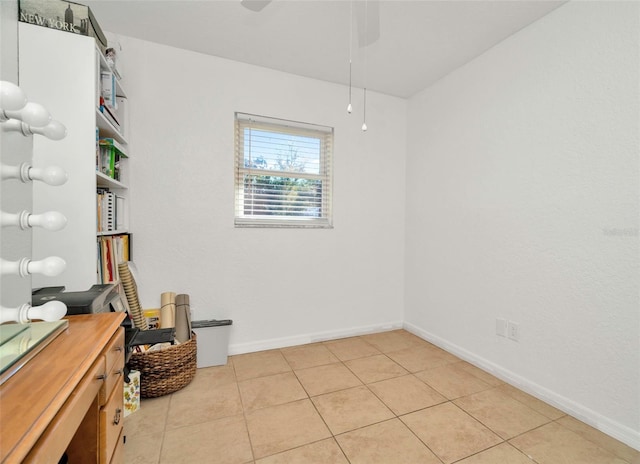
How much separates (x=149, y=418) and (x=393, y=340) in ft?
6.71

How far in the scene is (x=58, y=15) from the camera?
1.42 metres

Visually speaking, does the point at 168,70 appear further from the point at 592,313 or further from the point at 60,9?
the point at 592,313

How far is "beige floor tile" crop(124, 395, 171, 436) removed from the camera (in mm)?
1537

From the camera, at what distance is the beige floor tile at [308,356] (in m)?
2.32

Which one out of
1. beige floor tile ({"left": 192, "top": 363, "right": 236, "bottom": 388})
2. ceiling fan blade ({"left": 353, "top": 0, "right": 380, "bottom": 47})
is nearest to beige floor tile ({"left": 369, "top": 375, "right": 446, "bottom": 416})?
beige floor tile ({"left": 192, "top": 363, "right": 236, "bottom": 388})

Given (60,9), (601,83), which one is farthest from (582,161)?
(60,9)

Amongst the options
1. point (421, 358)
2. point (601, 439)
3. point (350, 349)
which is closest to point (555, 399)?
point (601, 439)

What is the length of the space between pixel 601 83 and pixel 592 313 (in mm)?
1288

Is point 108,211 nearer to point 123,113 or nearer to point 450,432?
point 123,113

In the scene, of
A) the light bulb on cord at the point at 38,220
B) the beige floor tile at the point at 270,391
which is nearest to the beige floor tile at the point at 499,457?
the beige floor tile at the point at 270,391

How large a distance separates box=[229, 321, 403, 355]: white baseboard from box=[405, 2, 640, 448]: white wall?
536 millimetres

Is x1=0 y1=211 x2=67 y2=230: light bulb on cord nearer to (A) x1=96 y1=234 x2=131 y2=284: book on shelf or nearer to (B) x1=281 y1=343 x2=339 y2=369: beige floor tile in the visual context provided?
(A) x1=96 y1=234 x2=131 y2=284: book on shelf

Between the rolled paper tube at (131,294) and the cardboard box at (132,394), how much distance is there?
39 cm

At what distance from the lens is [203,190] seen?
2383 mm
